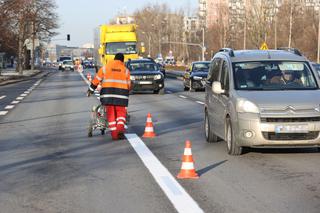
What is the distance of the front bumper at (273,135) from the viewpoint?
10.1 meters

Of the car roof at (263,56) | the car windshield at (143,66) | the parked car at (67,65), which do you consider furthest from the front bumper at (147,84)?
the parked car at (67,65)

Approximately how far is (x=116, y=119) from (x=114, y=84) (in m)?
0.68

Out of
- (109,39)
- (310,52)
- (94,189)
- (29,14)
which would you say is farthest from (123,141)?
(310,52)

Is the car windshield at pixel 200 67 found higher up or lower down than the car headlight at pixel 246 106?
lower down

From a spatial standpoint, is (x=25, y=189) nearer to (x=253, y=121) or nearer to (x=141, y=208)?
(x=141, y=208)

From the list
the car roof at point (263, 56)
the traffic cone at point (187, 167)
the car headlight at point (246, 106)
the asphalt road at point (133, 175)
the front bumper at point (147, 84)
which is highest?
the car roof at point (263, 56)

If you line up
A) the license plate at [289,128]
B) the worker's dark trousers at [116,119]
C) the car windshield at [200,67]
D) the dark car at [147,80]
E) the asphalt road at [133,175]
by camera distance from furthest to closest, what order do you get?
the car windshield at [200,67] < the dark car at [147,80] < the worker's dark trousers at [116,119] < the license plate at [289,128] < the asphalt road at [133,175]

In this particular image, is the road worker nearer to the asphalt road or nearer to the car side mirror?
the asphalt road

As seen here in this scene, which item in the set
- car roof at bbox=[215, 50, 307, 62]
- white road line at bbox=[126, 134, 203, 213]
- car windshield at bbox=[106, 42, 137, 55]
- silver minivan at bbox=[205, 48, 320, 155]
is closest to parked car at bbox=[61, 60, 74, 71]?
car windshield at bbox=[106, 42, 137, 55]

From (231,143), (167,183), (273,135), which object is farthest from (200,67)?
(167,183)

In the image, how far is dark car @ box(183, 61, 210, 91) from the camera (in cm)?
3266

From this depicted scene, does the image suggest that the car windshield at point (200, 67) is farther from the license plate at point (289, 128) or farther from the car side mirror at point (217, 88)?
the license plate at point (289, 128)

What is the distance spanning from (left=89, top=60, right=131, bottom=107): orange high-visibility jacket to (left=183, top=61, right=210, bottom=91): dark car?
19023 mm

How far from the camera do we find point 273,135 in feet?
33.3
